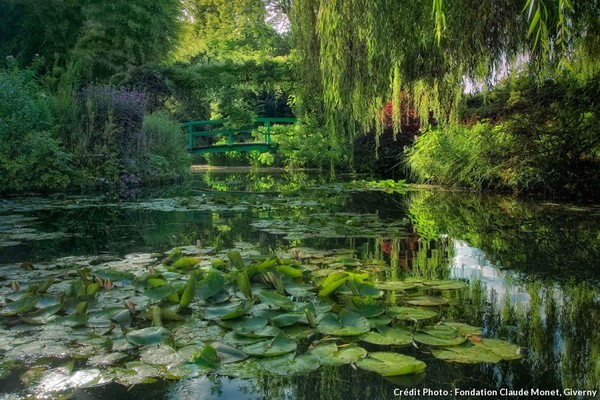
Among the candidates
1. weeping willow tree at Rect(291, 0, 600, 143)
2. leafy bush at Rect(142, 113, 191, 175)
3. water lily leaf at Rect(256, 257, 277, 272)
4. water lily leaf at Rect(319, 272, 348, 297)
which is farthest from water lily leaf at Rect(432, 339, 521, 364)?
leafy bush at Rect(142, 113, 191, 175)

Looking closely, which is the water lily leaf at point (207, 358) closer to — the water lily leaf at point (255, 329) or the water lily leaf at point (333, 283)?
the water lily leaf at point (255, 329)

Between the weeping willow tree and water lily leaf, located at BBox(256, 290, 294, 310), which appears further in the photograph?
the weeping willow tree

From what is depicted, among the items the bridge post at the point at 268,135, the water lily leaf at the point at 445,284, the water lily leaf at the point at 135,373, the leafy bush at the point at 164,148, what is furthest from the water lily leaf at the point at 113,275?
the bridge post at the point at 268,135

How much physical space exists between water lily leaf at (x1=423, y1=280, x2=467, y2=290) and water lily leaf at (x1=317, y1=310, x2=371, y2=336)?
2.37 feet

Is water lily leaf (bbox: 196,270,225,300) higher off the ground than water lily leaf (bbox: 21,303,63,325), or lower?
higher

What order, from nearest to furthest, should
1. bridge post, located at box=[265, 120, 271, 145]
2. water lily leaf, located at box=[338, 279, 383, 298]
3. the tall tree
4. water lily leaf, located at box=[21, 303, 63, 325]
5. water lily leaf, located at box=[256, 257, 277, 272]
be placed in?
water lily leaf, located at box=[21, 303, 63, 325] < water lily leaf, located at box=[338, 279, 383, 298] < water lily leaf, located at box=[256, 257, 277, 272] < the tall tree < bridge post, located at box=[265, 120, 271, 145]

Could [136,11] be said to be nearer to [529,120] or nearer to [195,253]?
[529,120]

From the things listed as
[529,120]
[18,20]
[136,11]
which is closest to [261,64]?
[136,11]

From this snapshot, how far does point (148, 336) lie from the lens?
1.74 metres

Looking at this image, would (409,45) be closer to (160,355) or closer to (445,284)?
(445,284)

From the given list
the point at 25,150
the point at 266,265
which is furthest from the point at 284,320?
the point at 25,150

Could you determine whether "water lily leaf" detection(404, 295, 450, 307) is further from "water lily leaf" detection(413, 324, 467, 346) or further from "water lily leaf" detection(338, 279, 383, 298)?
"water lily leaf" detection(413, 324, 467, 346)

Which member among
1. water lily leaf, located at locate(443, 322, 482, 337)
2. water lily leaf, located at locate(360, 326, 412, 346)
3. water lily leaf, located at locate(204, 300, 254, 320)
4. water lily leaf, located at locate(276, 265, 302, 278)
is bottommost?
water lily leaf, located at locate(360, 326, 412, 346)

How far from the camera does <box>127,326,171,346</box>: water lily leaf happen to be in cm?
172
